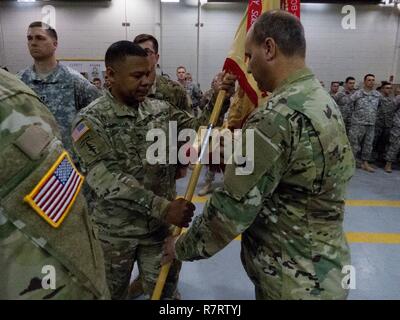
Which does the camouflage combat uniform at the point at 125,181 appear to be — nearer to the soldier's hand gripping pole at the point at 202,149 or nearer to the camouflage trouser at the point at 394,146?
the soldier's hand gripping pole at the point at 202,149

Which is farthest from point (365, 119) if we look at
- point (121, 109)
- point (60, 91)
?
point (121, 109)

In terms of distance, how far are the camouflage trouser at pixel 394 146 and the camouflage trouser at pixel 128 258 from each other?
6.12 metres

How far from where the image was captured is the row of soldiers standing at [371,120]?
267 inches

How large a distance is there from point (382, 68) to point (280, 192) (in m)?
10.5

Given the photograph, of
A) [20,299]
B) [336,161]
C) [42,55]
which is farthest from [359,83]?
[20,299]

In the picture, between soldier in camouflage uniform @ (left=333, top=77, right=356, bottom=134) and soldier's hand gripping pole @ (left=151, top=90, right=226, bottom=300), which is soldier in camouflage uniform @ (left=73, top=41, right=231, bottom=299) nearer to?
soldier's hand gripping pole @ (left=151, top=90, right=226, bottom=300)

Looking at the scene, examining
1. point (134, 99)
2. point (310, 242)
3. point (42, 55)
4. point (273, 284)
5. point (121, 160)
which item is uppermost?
point (42, 55)

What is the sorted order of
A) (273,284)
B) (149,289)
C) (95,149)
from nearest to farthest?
(273,284), (95,149), (149,289)

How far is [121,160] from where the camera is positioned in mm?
1838

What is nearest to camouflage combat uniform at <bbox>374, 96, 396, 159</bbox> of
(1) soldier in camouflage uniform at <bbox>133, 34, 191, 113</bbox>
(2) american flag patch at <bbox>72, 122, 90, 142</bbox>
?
(1) soldier in camouflage uniform at <bbox>133, 34, 191, 113</bbox>

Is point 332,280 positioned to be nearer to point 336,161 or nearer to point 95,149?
point 336,161

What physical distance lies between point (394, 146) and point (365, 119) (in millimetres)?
741

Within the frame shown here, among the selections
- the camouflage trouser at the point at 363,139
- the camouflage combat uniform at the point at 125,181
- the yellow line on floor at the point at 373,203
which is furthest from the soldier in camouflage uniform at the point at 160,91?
the camouflage trouser at the point at 363,139

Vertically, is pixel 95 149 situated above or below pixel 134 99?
below
